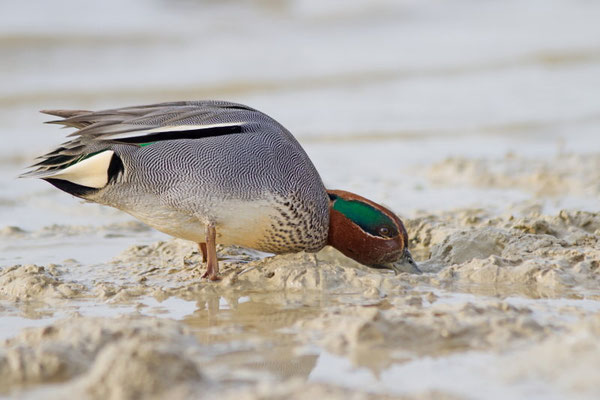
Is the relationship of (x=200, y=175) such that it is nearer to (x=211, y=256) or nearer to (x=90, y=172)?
(x=211, y=256)

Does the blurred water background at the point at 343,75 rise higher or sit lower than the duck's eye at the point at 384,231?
higher

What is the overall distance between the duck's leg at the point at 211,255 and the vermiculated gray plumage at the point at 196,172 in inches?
2.2

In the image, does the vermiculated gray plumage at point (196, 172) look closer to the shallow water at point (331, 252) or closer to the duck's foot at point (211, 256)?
the duck's foot at point (211, 256)

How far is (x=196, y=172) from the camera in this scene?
4895mm

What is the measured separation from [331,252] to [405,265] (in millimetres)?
627

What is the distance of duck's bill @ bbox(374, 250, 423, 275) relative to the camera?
204 inches

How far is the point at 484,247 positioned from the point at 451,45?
10.6 metres

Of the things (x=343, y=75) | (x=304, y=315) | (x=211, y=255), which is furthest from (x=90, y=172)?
(x=343, y=75)

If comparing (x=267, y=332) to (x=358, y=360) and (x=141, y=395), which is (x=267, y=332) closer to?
(x=358, y=360)

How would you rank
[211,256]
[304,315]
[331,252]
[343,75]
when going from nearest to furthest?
[304,315], [211,256], [331,252], [343,75]

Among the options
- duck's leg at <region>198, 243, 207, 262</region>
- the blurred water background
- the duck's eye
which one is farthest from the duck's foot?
the blurred water background

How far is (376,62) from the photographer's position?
1449 centimetres

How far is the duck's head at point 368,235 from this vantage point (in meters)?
5.25

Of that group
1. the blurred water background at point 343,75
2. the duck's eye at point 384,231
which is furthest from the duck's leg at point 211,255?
the blurred water background at point 343,75
